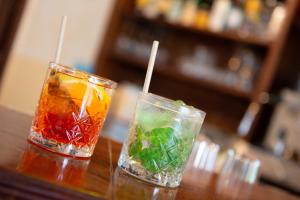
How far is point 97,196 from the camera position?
0.49 m

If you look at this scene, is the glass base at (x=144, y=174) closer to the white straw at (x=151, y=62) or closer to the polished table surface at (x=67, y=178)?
the polished table surface at (x=67, y=178)

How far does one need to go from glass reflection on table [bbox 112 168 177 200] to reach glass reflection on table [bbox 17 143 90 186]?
0.04 m

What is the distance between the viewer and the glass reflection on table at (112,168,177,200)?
1.79ft

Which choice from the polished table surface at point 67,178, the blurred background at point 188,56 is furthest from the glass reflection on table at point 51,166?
the blurred background at point 188,56

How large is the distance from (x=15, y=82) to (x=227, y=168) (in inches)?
78.2

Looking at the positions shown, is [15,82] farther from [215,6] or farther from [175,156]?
[175,156]

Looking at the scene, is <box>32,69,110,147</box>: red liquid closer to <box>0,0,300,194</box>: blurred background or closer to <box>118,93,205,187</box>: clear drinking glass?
<box>118,93,205,187</box>: clear drinking glass

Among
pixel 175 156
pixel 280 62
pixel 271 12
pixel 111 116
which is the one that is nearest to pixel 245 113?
pixel 280 62

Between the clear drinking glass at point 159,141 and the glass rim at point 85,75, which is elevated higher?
the glass rim at point 85,75

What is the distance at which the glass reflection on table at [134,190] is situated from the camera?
54cm

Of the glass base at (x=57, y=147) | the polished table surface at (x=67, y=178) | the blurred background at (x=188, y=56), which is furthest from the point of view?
the blurred background at (x=188, y=56)

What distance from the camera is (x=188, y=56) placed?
311cm

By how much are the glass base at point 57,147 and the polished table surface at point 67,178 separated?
0.05 ft

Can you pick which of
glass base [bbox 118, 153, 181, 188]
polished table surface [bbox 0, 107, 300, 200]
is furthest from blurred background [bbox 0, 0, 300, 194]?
glass base [bbox 118, 153, 181, 188]
